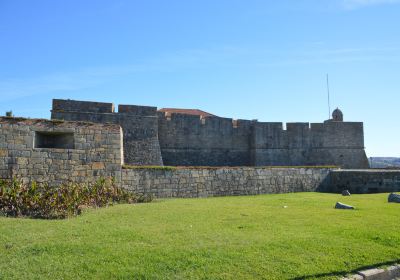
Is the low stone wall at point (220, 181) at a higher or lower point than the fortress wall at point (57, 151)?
lower

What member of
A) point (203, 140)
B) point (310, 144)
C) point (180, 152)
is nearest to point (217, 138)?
point (203, 140)

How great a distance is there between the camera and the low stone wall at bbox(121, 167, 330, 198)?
35.8 ft

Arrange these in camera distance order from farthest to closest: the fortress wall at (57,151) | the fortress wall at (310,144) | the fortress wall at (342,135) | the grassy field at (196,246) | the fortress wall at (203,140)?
the fortress wall at (342,135) → the fortress wall at (310,144) → the fortress wall at (203,140) → the fortress wall at (57,151) → the grassy field at (196,246)

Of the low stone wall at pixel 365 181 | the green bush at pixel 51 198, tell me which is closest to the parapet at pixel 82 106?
the green bush at pixel 51 198

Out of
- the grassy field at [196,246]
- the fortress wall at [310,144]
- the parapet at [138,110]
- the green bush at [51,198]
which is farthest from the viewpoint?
the fortress wall at [310,144]

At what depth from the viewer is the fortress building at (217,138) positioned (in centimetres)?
1602

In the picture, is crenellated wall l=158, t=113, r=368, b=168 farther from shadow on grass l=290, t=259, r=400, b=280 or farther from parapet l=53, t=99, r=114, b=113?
shadow on grass l=290, t=259, r=400, b=280

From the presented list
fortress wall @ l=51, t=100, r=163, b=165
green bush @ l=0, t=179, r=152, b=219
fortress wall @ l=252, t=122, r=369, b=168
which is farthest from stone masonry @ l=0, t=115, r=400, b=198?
fortress wall @ l=252, t=122, r=369, b=168

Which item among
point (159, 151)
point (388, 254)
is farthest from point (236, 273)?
point (159, 151)

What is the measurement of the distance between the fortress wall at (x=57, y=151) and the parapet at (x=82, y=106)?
5196 mm

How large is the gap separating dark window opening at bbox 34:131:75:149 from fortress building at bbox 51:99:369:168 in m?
4.99

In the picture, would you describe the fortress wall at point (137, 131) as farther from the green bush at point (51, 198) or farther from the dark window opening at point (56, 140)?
the green bush at point (51, 198)

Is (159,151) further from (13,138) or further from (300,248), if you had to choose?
(300,248)

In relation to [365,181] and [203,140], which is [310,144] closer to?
[365,181]
